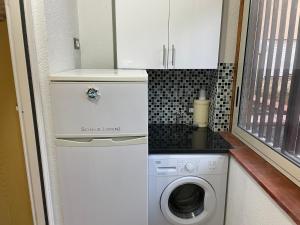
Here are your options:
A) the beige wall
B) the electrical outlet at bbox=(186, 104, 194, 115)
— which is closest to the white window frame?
the electrical outlet at bbox=(186, 104, 194, 115)

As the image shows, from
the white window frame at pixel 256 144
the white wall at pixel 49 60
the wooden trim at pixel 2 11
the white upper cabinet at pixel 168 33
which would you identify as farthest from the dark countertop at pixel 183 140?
the wooden trim at pixel 2 11

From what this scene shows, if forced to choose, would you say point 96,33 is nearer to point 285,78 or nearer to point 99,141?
point 99,141

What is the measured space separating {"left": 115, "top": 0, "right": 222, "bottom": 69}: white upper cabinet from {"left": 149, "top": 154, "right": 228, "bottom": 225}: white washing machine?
722 mm

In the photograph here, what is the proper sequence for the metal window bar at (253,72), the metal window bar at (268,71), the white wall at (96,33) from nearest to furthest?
the metal window bar at (268,71) < the metal window bar at (253,72) < the white wall at (96,33)

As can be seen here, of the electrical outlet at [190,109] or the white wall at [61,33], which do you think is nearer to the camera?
the white wall at [61,33]

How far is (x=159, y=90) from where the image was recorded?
6.90 ft

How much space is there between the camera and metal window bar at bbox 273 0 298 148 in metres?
1.16

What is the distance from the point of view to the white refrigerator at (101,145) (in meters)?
1.30

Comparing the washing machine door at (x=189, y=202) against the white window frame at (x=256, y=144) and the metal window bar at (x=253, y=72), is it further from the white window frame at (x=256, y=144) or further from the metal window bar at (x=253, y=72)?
the metal window bar at (x=253, y=72)

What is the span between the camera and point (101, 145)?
138cm

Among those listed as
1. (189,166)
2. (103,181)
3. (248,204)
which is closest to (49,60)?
(103,181)

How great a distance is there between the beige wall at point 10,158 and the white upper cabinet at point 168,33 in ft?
2.46

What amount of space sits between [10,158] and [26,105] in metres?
0.55

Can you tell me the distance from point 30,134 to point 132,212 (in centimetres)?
83
